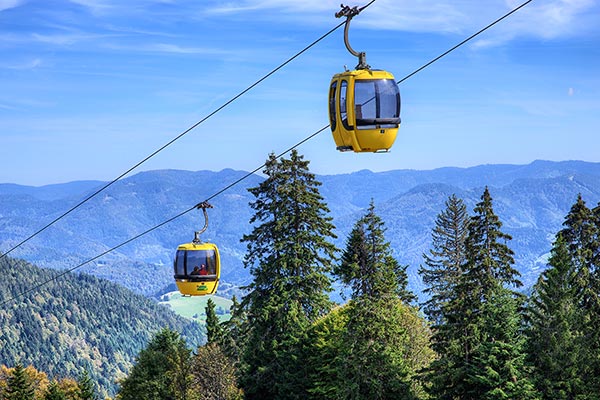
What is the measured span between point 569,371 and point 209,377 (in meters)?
31.7

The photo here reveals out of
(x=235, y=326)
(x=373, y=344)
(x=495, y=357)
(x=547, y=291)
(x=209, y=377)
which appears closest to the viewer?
(x=495, y=357)

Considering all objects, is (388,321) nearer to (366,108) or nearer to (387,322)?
(387,322)

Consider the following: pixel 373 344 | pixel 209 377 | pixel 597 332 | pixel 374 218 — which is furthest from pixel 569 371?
pixel 209 377

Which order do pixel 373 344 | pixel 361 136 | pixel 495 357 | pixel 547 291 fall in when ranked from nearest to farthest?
pixel 361 136 → pixel 495 357 → pixel 547 291 → pixel 373 344

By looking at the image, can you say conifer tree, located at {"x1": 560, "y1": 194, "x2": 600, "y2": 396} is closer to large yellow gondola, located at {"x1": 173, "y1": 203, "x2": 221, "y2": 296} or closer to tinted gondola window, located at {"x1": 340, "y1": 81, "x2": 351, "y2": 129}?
large yellow gondola, located at {"x1": 173, "y1": 203, "x2": 221, "y2": 296}

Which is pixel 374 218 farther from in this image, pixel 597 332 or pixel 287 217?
pixel 597 332

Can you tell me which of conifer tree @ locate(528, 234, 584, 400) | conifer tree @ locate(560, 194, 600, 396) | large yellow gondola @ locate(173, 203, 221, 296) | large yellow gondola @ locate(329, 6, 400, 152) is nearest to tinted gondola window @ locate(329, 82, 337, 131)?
large yellow gondola @ locate(329, 6, 400, 152)

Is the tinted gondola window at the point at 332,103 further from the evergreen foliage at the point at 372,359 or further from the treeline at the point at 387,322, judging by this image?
the evergreen foliage at the point at 372,359

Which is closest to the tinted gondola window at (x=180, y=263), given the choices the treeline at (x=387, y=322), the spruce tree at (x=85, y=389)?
the treeline at (x=387, y=322)

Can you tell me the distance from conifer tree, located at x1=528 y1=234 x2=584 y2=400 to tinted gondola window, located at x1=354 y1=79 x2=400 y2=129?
3162 centimetres

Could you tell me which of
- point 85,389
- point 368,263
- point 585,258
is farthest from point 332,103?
point 85,389

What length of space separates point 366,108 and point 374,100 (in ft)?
0.82

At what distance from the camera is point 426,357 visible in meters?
61.0

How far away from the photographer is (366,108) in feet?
63.7
